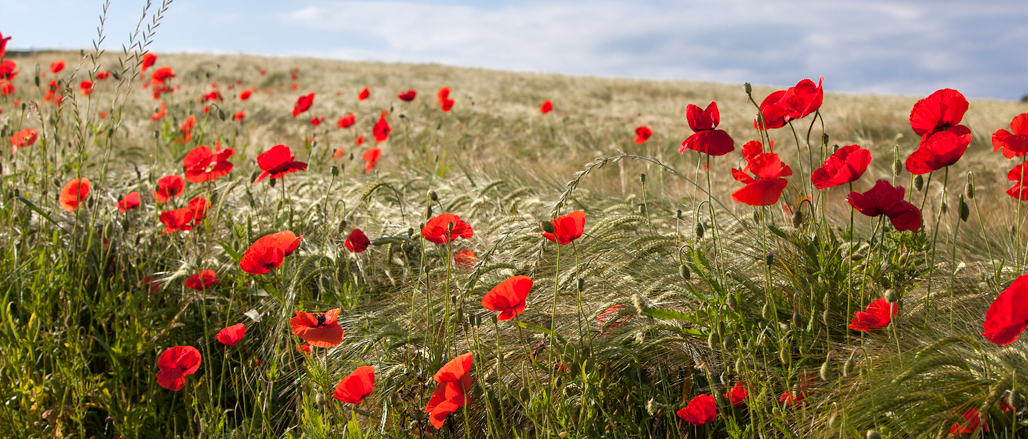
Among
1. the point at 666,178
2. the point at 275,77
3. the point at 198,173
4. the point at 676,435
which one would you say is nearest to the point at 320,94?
the point at 275,77

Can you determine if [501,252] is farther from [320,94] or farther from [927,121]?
[320,94]

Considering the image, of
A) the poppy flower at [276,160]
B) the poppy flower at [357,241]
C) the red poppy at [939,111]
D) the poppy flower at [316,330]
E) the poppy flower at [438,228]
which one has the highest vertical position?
the red poppy at [939,111]

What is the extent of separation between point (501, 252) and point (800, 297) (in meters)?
0.98

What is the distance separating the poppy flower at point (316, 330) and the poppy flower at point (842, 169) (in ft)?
3.72

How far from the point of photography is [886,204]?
1.26 metres

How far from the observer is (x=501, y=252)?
2135mm

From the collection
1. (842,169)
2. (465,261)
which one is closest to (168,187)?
(465,261)

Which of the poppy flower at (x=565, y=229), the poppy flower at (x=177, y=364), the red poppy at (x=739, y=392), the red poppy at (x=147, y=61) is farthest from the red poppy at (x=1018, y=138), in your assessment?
the red poppy at (x=147, y=61)

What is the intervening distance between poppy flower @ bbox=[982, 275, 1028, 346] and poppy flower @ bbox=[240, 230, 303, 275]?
1.44 metres

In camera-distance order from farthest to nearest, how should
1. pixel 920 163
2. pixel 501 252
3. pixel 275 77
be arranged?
pixel 275 77 → pixel 501 252 → pixel 920 163

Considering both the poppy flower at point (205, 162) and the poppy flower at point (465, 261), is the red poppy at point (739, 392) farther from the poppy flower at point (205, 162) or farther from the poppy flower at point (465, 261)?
the poppy flower at point (205, 162)

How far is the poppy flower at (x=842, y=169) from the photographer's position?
1.32 meters

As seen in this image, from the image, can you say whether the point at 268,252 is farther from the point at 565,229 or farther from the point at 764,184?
the point at 764,184

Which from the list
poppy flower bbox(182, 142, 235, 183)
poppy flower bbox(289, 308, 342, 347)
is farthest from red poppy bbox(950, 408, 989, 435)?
poppy flower bbox(182, 142, 235, 183)
